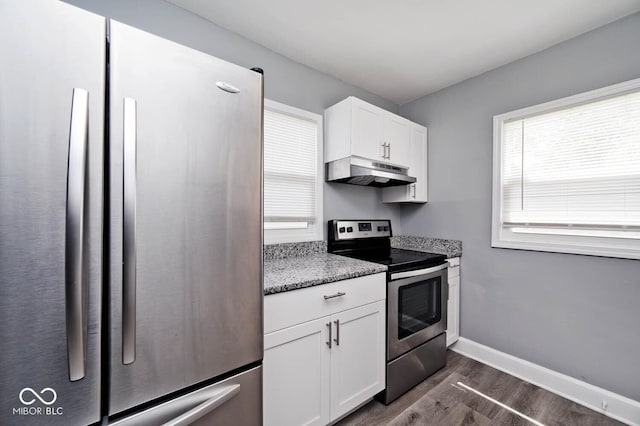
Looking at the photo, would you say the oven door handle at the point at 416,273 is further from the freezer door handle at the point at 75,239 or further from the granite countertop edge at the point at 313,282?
the freezer door handle at the point at 75,239

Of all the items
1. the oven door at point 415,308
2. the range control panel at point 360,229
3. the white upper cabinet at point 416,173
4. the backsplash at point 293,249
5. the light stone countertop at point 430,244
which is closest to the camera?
the oven door at point 415,308

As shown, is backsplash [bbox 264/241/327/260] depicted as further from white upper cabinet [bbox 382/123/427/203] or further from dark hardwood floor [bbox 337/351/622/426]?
dark hardwood floor [bbox 337/351/622/426]

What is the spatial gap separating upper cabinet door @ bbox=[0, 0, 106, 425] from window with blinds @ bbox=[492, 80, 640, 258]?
2603mm

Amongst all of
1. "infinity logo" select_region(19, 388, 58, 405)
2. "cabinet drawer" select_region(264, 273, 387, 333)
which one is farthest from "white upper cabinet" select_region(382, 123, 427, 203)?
"infinity logo" select_region(19, 388, 58, 405)

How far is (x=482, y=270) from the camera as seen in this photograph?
2268 millimetres

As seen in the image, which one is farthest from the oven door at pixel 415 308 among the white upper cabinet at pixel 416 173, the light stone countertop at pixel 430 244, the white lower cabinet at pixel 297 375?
the white upper cabinet at pixel 416 173

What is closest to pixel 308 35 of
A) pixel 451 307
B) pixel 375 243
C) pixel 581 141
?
pixel 375 243

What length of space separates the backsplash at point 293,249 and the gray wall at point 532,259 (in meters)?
1.23

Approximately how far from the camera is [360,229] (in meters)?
2.45

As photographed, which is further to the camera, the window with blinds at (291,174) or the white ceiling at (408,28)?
the window with blinds at (291,174)

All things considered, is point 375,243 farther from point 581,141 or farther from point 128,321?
point 128,321

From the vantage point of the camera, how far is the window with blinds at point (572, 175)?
1617 millimetres

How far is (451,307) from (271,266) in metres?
1.73

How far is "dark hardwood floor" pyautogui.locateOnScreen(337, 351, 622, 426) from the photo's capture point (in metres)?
1.59
